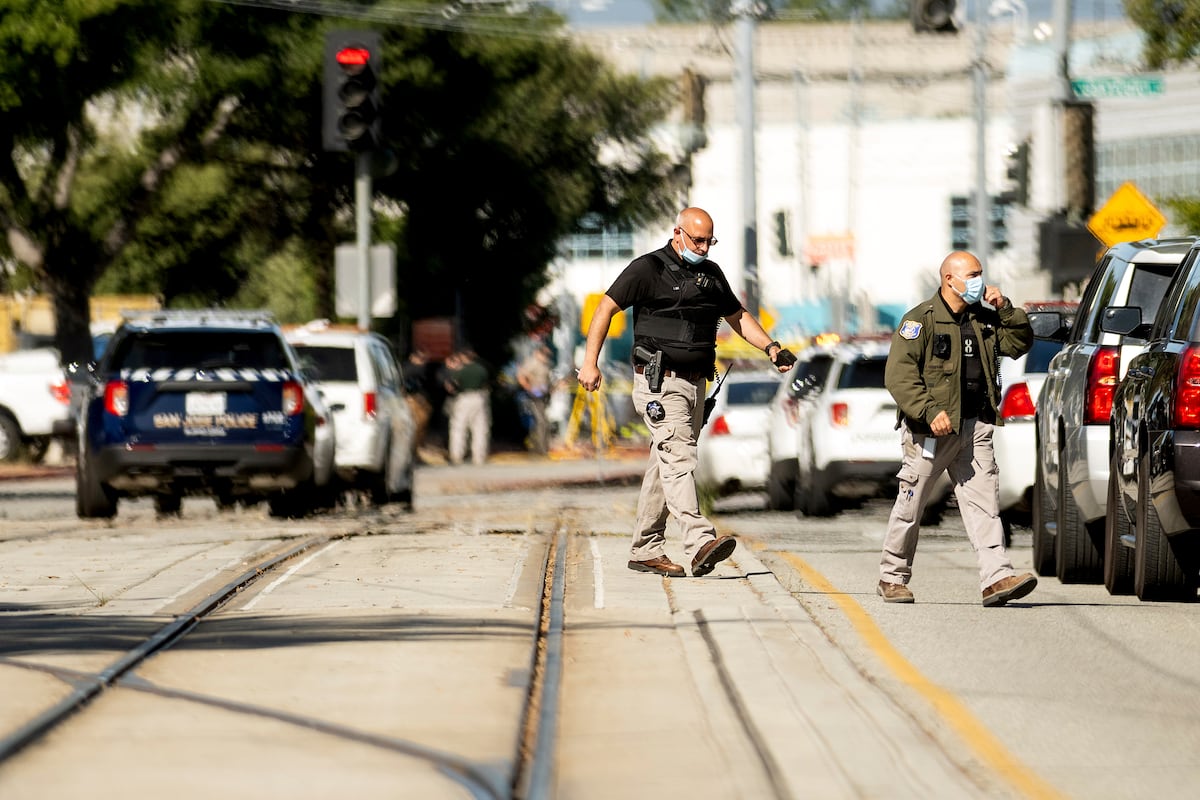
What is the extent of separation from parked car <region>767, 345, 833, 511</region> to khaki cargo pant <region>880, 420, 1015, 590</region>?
8698 millimetres

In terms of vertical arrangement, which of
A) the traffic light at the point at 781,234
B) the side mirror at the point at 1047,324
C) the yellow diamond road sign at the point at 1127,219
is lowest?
the side mirror at the point at 1047,324

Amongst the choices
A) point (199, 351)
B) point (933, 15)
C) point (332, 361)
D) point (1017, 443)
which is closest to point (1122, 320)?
point (1017, 443)

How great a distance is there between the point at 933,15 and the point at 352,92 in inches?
240

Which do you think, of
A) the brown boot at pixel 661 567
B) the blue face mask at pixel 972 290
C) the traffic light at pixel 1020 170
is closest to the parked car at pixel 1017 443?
the brown boot at pixel 661 567

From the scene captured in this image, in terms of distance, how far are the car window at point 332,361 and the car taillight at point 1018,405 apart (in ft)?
23.7

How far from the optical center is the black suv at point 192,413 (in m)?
18.1

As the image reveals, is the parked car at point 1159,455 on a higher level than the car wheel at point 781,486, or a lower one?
higher

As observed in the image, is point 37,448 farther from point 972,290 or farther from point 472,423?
point 972,290

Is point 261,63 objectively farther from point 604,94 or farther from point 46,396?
point 604,94

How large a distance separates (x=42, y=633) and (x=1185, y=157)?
5989 centimetres

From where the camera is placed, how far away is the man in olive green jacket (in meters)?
11.2

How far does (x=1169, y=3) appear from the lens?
22500 mm

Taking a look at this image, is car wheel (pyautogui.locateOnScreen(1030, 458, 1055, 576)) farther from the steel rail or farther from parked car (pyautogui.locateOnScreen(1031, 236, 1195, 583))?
the steel rail

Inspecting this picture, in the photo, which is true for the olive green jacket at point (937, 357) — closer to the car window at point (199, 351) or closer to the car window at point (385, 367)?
the car window at point (199, 351)
